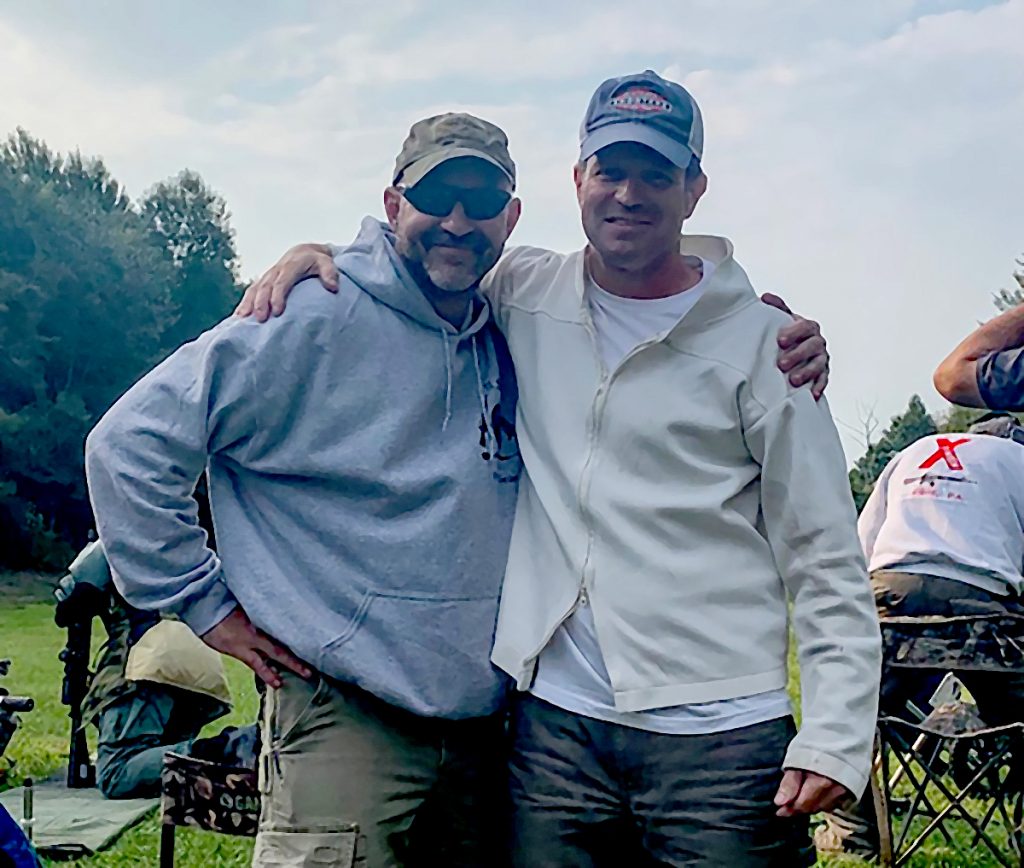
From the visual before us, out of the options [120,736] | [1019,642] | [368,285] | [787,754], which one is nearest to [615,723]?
[787,754]

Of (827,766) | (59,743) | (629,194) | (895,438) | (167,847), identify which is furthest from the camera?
(895,438)

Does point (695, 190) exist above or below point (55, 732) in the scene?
above

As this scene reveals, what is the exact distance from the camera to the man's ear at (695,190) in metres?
2.45

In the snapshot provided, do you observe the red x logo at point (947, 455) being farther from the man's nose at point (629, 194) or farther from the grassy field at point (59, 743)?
the man's nose at point (629, 194)

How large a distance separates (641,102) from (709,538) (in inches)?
32.5

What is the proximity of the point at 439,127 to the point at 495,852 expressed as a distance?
143 centimetres

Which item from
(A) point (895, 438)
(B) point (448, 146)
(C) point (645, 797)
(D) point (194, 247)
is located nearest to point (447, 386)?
(B) point (448, 146)

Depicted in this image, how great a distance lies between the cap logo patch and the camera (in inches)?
94.0

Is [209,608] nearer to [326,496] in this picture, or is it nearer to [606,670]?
[326,496]

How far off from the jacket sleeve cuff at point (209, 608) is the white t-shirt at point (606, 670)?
59 cm

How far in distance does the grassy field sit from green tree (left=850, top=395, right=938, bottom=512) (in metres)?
14.2

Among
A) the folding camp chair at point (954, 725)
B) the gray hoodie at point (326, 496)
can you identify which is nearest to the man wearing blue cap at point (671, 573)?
the gray hoodie at point (326, 496)

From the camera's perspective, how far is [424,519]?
7.82ft

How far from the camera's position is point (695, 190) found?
247cm
